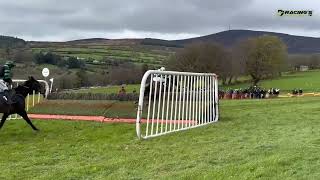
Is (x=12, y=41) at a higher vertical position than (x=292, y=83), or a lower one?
higher

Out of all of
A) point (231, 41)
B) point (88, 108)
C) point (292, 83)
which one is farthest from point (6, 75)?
point (231, 41)

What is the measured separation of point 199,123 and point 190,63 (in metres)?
59.5

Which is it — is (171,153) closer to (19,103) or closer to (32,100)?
(19,103)

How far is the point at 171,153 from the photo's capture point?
8.94 m

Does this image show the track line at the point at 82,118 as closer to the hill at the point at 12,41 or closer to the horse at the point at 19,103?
the horse at the point at 19,103

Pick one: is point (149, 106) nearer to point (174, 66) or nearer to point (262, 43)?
point (174, 66)

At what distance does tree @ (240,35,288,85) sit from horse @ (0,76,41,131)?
64467 mm

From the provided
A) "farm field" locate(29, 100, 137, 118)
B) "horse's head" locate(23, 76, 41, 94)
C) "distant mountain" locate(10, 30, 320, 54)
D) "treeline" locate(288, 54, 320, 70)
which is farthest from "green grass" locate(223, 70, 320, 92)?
"horse's head" locate(23, 76, 41, 94)

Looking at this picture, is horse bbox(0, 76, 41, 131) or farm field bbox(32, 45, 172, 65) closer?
horse bbox(0, 76, 41, 131)

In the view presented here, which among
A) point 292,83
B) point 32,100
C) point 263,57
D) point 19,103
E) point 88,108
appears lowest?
point 292,83

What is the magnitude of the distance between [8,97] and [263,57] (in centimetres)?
6979

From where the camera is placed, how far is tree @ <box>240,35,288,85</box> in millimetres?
79062

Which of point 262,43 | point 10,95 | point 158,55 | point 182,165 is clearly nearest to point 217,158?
point 182,165

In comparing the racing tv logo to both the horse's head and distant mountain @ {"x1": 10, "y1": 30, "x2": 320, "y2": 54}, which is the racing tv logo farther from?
distant mountain @ {"x1": 10, "y1": 30, "x2": 320, "y2": 54}
